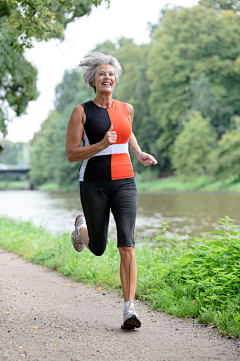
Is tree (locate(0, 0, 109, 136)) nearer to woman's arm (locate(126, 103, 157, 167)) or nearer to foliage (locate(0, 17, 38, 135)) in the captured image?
foliage (locate(0, 17, 38, 135))

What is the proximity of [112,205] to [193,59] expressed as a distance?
49486mm

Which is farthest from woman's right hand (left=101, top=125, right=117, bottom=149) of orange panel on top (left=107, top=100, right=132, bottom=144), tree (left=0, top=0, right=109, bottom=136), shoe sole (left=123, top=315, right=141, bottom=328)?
tree (left=0, top=0, right=109, bottom=136)

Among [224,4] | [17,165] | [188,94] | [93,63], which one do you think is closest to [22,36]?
[93,63]

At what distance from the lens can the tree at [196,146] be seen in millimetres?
45844

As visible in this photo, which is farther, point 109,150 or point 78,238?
point 78,238

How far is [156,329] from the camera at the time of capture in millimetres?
3992

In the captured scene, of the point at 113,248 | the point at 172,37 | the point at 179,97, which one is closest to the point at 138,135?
the point at 179,97

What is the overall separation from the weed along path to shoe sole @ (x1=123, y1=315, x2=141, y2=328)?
0.05 m

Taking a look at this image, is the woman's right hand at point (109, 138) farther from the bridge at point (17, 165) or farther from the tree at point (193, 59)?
the bridge at point (17, 165)

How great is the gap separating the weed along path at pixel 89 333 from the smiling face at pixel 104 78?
1.97 metres

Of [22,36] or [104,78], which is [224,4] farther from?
[104,78]

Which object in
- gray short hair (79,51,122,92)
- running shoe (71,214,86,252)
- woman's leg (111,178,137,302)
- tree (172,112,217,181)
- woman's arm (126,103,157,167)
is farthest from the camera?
tree (172,112,217,181)

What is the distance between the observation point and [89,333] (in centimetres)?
383

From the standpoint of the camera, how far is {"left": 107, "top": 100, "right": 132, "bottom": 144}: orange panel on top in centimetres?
408
